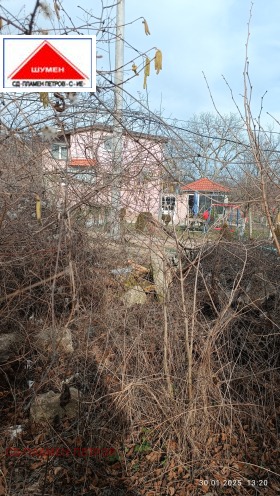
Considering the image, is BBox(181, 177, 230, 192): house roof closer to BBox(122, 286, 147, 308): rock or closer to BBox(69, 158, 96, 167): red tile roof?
BBox(69, 158, 96, 167): red tile roof

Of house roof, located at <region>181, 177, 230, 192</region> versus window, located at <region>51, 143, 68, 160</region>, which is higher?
window, located at <region>51, 143, 68, 160</region>

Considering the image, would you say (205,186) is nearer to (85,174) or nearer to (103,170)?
(103,170)

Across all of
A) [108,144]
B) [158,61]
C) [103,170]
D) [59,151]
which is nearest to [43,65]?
[158,61]

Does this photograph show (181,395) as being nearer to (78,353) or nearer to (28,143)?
(78,353)

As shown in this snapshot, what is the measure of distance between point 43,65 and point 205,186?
2085 millimetres

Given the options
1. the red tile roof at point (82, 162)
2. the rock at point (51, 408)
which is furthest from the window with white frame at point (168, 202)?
the rock at point (51, 408)

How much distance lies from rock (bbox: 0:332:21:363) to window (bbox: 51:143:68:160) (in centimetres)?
187

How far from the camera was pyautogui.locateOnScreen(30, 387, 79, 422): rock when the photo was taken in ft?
11.6

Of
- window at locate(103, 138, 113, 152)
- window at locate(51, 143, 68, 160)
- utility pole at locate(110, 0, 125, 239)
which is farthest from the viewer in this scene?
window at locate(103, 138, 113, 152)

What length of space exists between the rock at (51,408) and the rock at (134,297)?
115cm

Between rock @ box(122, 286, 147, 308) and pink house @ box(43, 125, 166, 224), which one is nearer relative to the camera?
pink house @ box(43, 125, 166, 224)

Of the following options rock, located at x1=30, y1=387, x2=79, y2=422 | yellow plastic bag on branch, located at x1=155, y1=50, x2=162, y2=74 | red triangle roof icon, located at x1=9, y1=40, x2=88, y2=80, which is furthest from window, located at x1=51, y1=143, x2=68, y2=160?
rock, located at x1=30, y1=387, x2=79, y2=422

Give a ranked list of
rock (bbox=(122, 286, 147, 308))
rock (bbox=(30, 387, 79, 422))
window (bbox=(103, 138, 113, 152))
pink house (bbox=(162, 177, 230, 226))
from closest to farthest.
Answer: rock (bbox=(30, 387, 79, 422)), pink house (bbox=(162, 177, 230, 226)), rock (bbox=(122, 286, 147, 308)), window (bbox=(103, 138, 113, 152))

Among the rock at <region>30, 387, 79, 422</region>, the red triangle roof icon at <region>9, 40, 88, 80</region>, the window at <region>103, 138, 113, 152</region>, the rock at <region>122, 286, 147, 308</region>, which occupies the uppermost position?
the red triangle roof icon at <region>9, 40, 88, 80</region>
